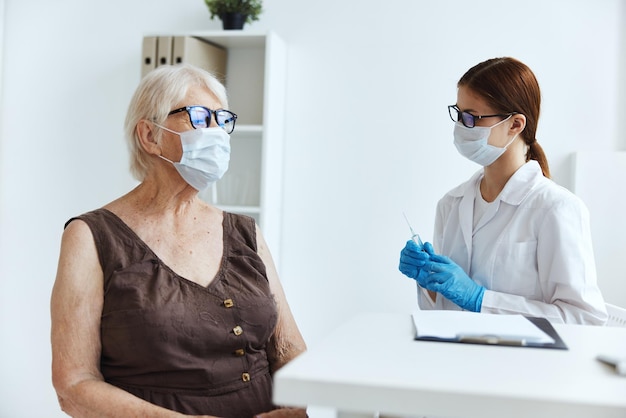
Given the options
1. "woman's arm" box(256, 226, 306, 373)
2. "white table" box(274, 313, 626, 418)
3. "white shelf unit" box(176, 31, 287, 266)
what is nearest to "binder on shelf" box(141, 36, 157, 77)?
"white shelf unit" box(176, 31, 287, 266)

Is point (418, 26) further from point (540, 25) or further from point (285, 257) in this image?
point (285, 257)

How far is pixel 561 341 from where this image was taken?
3.43ft

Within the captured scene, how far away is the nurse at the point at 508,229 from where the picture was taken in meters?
1.70

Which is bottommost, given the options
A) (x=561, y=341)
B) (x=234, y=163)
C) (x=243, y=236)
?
(x=561, y=341)

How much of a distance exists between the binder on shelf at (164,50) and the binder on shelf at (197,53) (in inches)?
0.7

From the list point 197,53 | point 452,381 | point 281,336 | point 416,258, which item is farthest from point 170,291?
point 197,53

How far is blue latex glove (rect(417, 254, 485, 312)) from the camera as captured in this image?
177 cm

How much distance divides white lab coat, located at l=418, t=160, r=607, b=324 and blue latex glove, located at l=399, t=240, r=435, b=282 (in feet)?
0.38

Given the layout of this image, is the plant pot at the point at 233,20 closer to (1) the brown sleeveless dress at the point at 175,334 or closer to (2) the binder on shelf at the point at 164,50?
(2) the binder on shelf at the point at 164,50

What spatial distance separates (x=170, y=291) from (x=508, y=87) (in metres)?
1.02

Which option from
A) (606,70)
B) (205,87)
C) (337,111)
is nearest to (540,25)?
(606,70)

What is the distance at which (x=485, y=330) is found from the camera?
108 cm

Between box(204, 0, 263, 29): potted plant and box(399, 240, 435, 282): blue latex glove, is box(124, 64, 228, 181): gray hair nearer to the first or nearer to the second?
box(399, 240, 435, 282): blue latex glove

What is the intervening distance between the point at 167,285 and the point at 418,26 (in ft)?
5.91
